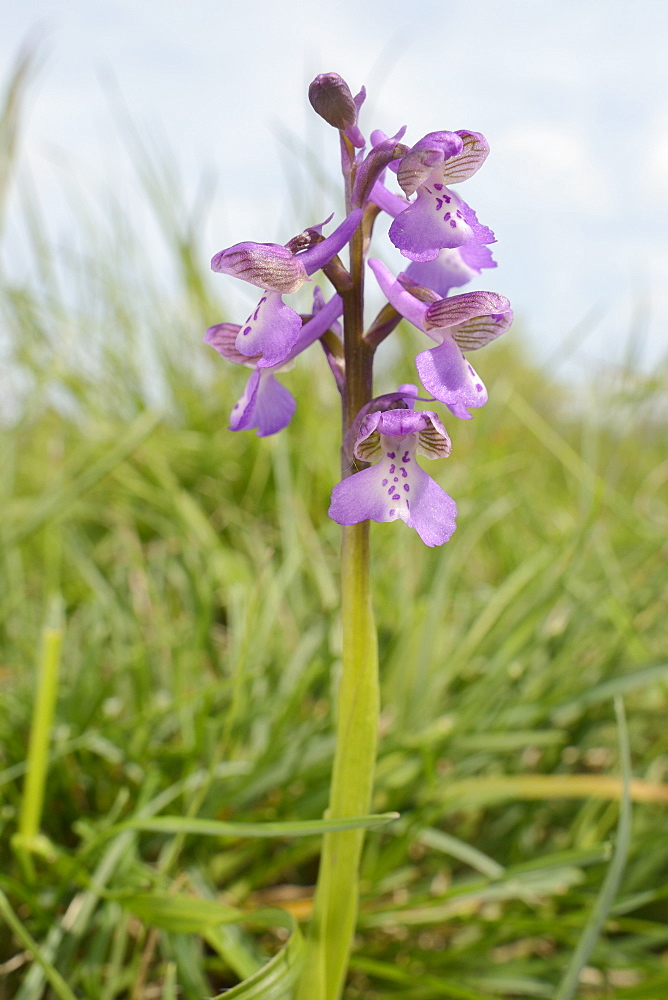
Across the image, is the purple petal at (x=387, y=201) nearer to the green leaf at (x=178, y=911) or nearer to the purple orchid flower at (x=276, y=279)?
the purple orchid flower at (x=276, y=279)

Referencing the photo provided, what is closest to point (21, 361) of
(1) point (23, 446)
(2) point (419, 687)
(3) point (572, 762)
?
(1) point (23, 446)

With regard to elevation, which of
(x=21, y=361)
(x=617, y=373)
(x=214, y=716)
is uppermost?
(x=617, y=373)

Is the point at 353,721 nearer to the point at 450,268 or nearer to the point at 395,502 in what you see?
the point at 395,502

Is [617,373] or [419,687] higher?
[617,373]

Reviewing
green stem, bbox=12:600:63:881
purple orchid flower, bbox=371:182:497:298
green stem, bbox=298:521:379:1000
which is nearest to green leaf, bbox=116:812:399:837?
green stem, bbox=298:521:379:1000

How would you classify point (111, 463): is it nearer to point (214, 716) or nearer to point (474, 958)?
point (214, 716)

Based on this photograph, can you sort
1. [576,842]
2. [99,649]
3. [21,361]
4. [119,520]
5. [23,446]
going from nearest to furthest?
[576,842], [99,649], [119,520], [21,361], [23,446]

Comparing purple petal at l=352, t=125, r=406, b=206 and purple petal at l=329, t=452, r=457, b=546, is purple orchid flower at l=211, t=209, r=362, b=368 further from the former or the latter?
purple petal at l=329, t=452, r=457, b=546
